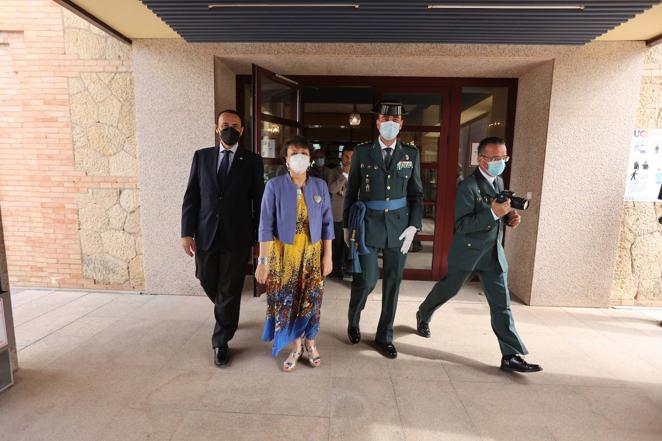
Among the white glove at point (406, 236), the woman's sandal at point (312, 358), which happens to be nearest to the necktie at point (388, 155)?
the white glove at point (406, 236)

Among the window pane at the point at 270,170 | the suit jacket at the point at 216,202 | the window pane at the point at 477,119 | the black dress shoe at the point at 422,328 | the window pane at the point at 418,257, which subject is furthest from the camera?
the window pane at the point at 418,257

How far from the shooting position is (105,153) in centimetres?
418

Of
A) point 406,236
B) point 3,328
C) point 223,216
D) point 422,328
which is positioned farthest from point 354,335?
point 3,328

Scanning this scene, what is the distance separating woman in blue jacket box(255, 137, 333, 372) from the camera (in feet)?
8.39

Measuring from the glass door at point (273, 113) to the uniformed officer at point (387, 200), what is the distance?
4.92 ft

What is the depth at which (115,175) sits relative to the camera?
4.21 meters

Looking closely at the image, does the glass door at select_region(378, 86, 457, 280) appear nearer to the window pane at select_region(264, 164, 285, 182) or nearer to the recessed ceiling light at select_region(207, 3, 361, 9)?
the window pane at select_region(264, 164, 285, 182)

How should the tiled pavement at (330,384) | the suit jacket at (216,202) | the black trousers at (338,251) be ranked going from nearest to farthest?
the tiled pavement at (330,384)
the suit jacket at (216,202)
the black trousers at (338,251)

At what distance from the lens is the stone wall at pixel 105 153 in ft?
13.3

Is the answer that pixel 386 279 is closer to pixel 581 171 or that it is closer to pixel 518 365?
pixel 518 365

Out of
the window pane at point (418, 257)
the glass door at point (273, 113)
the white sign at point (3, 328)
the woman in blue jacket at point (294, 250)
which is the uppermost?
the glass door at point (273, 113)

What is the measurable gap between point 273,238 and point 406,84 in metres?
3.16

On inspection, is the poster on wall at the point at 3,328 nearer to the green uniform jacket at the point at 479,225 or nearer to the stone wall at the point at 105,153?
the stone wall at the point at 105,153

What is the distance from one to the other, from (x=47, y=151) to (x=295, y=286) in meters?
3.65
